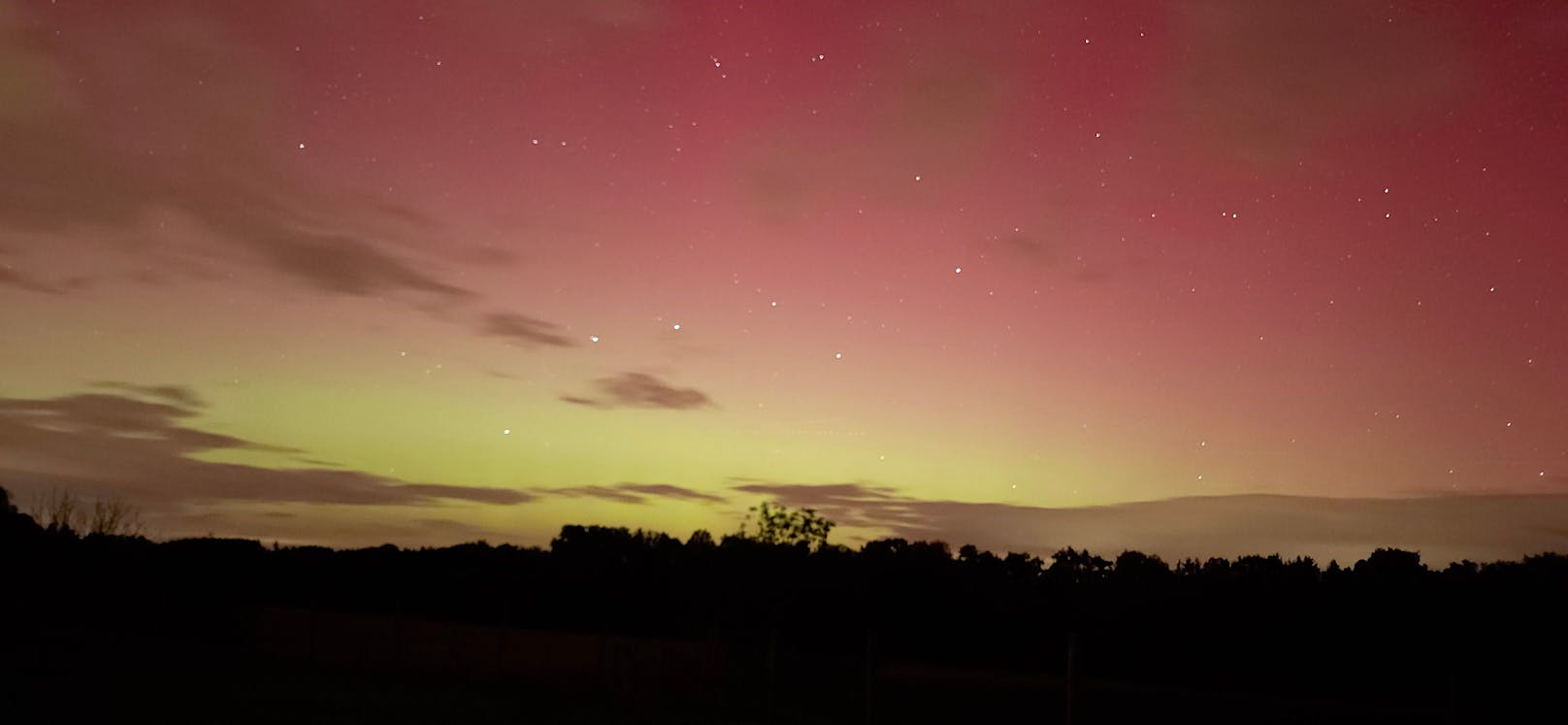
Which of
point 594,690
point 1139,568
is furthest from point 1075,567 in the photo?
point 594,690

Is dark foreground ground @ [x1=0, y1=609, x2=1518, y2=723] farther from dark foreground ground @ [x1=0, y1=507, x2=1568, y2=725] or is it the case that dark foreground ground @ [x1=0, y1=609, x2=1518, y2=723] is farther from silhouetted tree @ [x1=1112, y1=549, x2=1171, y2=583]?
silhouetted tree @ [x1=1112, y1=549, x2=1171, y2=583]

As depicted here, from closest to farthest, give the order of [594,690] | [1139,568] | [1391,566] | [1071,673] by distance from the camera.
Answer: [1071,673] < [594,690] < [1391,566] < [1139,568]

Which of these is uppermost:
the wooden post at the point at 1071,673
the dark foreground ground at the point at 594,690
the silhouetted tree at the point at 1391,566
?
the silhouetted tree at the point at 1391,566

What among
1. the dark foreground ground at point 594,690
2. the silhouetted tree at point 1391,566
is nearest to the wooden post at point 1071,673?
the dark foreground ground at point 594,690

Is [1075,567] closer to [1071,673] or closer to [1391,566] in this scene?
[1391,566]

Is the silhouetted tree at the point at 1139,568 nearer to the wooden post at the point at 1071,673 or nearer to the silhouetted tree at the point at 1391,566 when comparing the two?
the silhouetted tree at the point at 1391,566

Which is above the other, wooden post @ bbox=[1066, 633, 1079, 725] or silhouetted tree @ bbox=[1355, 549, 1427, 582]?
silhouetted tree @ bbox=[1355, 549, 1427, 582]

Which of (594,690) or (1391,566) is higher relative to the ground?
(1391,566)

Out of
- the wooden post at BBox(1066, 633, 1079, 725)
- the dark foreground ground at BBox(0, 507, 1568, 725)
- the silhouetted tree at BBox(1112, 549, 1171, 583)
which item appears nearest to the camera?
the wooden post at BBox(1066, 633, 1079, 725)

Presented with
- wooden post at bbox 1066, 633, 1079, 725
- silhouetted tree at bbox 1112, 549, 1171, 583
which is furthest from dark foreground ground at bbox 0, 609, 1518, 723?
silhouetted tree at bbox 1112, 549, 1171, 583

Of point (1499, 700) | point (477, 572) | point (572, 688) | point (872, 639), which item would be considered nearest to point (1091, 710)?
point (872, 639)

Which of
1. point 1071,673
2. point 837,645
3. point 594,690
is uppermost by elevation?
point 1071,673

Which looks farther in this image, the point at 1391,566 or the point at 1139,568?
the point at 1139,568

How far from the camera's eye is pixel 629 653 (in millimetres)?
27375
